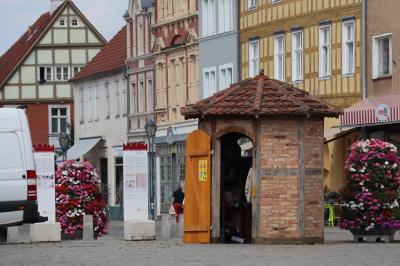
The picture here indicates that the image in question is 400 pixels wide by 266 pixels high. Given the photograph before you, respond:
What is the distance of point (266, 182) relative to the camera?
32688 mm

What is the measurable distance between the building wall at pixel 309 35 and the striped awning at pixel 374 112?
73.4 inches

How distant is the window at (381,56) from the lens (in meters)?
53.1

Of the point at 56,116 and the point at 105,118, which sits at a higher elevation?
the point at 56,116

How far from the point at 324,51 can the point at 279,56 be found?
15.3 feet

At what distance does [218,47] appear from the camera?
6812 cm

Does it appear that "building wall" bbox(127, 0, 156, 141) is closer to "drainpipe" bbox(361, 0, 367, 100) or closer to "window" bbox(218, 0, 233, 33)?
"window" bbox(218, 0, 233, 33)

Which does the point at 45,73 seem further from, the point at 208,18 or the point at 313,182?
the point at 313,182

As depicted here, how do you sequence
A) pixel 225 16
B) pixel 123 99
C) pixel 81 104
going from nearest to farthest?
pixel 225 16 < pixel 123 99 < pixel 81 104

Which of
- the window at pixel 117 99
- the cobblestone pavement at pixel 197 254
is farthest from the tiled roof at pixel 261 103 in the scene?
the window at pixel 117 99

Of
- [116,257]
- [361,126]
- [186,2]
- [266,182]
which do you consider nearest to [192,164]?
[266,182]

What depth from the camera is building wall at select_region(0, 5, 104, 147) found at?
104188 millimetres

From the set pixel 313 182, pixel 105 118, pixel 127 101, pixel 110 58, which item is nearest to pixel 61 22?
pixel 110 58

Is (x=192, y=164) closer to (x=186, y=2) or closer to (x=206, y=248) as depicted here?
(x=206, y=248)

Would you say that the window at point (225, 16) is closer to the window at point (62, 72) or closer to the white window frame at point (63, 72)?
the white window frame at point (63, 72)
